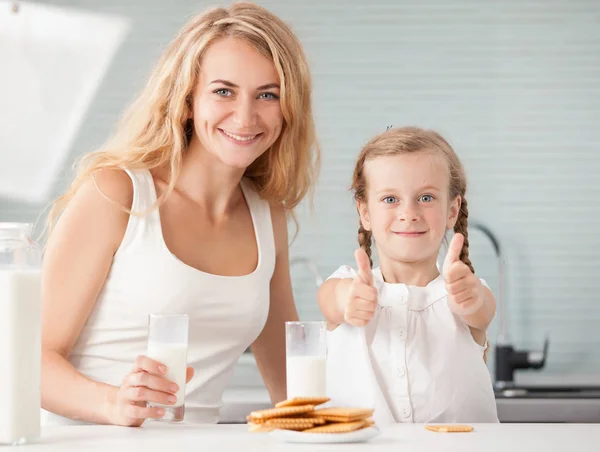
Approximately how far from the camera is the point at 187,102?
1.93m

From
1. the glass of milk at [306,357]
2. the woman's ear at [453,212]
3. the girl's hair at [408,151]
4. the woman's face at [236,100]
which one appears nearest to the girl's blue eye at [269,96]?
the woman's face at [236,100]

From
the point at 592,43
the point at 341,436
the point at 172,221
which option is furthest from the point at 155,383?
the point at 592,43

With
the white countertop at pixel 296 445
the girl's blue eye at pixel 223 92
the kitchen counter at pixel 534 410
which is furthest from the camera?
the kitchen counter at pixel 534 410

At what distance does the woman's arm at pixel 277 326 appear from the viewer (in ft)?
6.87

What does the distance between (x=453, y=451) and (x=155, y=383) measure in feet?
1.60

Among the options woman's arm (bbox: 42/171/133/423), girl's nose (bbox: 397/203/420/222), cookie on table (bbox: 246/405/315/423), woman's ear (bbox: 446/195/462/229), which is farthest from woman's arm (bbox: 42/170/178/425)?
woman's ear (bbox: 446/195/462/229)

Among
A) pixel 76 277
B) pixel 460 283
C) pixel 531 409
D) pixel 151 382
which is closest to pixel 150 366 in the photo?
pixel 151 382

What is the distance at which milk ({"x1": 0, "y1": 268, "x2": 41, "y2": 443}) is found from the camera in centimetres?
119

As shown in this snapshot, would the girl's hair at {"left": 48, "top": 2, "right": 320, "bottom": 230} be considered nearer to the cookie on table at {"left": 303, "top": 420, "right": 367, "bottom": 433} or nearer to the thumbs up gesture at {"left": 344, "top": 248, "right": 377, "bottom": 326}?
the thumbs up gesture at {"left": 344, "top": 248, "right": 377, "bottom": 326}

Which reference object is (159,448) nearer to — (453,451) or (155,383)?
(155,383)

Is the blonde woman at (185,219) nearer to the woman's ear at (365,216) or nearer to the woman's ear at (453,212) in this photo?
the woman's ear at (365,216)

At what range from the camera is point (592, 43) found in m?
3.91

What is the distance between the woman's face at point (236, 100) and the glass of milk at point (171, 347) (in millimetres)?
553

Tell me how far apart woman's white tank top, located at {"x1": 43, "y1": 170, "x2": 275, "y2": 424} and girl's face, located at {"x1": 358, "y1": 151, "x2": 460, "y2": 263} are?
33 centimetres
